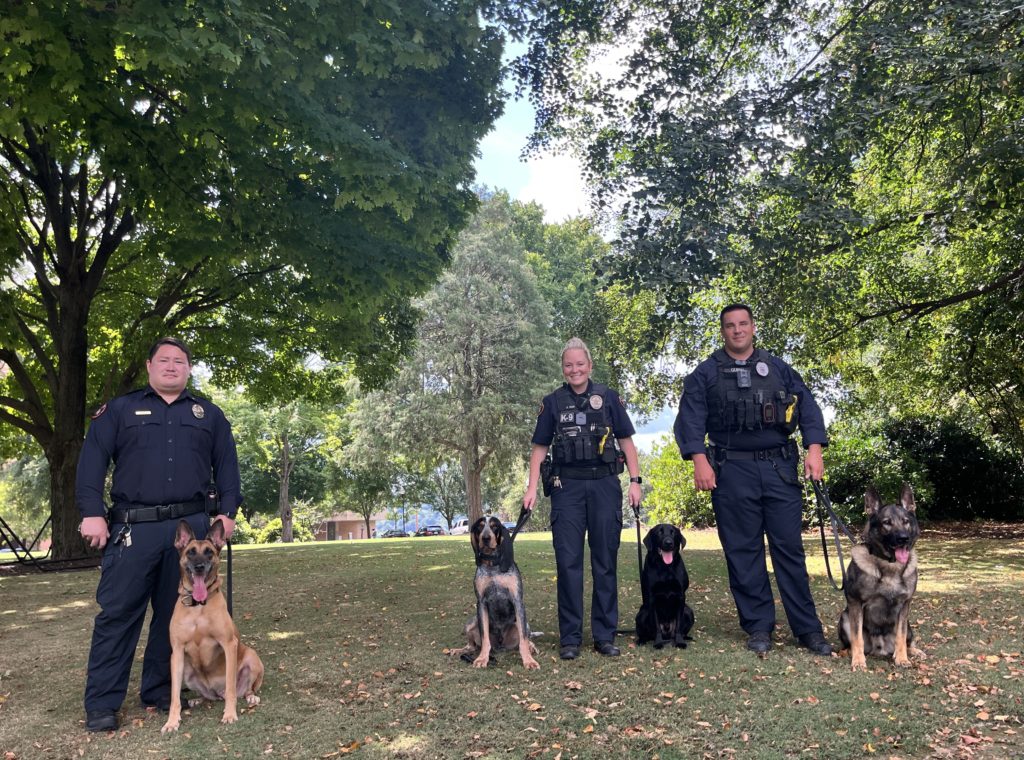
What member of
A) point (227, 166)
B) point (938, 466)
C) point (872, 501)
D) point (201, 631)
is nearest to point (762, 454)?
point (872, 501)

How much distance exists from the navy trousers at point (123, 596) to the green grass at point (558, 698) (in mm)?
274

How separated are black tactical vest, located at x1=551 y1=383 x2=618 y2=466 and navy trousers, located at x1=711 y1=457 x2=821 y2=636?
998 millimetres

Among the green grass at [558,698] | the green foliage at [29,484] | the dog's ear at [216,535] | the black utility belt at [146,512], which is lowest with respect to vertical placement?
the green grass at [558,698]

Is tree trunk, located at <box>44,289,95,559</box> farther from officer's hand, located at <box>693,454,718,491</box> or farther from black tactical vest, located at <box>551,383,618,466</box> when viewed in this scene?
officer's hand, located at <box>693,454,718,491</box>

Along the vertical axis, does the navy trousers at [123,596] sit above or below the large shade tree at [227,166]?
below

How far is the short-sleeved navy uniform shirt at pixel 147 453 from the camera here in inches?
182

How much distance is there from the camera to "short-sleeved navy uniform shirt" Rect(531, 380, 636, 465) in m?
5.98

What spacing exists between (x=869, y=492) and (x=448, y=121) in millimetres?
8006

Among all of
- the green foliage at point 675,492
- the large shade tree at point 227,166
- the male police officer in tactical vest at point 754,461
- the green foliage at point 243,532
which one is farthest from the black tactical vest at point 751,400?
the green foliage at point 243,532

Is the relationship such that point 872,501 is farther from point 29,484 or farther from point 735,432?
point 29,484

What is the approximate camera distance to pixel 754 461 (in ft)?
19.1

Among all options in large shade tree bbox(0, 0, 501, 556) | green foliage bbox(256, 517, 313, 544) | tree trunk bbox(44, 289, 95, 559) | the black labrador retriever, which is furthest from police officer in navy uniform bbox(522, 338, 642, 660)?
green foliage bbox(256, 517, 313, 544)

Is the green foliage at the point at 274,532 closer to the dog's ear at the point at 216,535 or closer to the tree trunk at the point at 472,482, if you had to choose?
the tree trunk at the point at 472,482

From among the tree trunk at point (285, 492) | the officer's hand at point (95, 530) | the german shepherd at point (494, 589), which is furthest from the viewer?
the tree trunk at point (285, 492)
